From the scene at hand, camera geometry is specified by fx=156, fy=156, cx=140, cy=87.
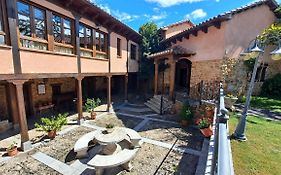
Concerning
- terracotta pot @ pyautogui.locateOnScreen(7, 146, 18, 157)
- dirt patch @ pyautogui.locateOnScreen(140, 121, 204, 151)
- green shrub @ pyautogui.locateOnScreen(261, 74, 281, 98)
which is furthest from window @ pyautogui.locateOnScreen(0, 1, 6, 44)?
green shrub @ pyautogui.locateOnScreen(261, 74, 281, 98)

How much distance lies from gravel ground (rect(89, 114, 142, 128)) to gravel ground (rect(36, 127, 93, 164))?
1895 mm

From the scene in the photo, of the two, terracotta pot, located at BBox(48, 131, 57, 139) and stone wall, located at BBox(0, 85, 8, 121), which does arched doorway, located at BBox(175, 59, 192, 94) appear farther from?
stone wall, located at BBox(0, 85, 8, 121)

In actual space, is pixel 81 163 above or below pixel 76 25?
below

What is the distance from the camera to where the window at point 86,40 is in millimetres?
9477

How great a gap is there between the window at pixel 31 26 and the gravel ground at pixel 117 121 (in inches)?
210

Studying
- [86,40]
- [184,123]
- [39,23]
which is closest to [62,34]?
[39,23]

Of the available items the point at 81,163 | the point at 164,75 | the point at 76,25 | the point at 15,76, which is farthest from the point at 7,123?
the point at 164,75

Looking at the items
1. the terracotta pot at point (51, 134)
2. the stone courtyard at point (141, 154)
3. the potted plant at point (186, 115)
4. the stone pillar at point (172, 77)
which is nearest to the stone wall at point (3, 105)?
the stone courtyard at point (141, 154)

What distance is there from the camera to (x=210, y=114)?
26.6 ft

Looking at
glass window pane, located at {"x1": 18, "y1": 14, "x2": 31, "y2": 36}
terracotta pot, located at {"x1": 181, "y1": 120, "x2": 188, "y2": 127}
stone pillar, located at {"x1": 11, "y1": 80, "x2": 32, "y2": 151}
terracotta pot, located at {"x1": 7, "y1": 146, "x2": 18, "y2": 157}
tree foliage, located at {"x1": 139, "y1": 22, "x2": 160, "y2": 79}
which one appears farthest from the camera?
tree foliage, located at {"x1": 139, "y1": 22, "x2": 160, "y2": 79}

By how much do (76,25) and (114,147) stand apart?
692 cm

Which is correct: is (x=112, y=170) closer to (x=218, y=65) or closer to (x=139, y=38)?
(x=218, y=65)

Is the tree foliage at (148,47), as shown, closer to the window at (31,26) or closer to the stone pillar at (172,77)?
the stone pillar at (172,77)

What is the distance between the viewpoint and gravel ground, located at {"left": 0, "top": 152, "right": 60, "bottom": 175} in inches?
207
